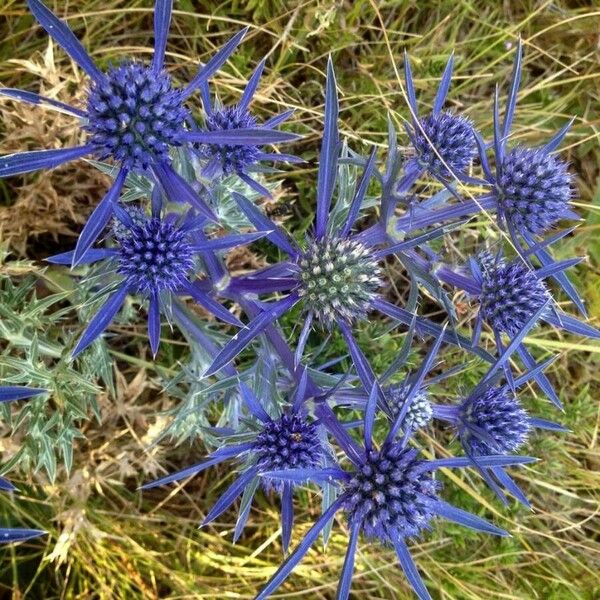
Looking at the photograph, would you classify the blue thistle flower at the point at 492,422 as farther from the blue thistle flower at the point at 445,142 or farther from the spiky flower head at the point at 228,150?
the spiky flower head at the point at 228,150

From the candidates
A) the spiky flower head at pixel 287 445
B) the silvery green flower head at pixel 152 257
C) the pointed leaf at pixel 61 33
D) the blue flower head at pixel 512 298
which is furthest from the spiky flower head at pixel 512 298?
the pointed leaf at pixel 61 33

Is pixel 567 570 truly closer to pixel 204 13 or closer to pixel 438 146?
pixel 438 146

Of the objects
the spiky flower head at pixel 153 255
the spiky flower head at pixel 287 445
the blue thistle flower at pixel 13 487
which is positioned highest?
the spiky flower head at pixel 153 255

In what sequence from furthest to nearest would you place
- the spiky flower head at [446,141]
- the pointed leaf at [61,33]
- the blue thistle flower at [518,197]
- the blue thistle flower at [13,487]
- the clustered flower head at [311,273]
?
the spiky flower head at [446,141] → the blue thistle flower at [518,197] → the clustered flower head at [311,273] → the pointed leaf at [61,33] → the blue thistle flower at [13,487]

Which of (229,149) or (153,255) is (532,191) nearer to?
(229,149)

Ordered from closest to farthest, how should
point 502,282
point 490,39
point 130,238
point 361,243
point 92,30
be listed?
point 130,238 < point 361,243 < point 502,282 < point 92,30 < point 490,39

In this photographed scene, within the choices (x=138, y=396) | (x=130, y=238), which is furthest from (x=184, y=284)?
(x=138, y=396)

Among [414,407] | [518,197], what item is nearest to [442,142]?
[518,197]
